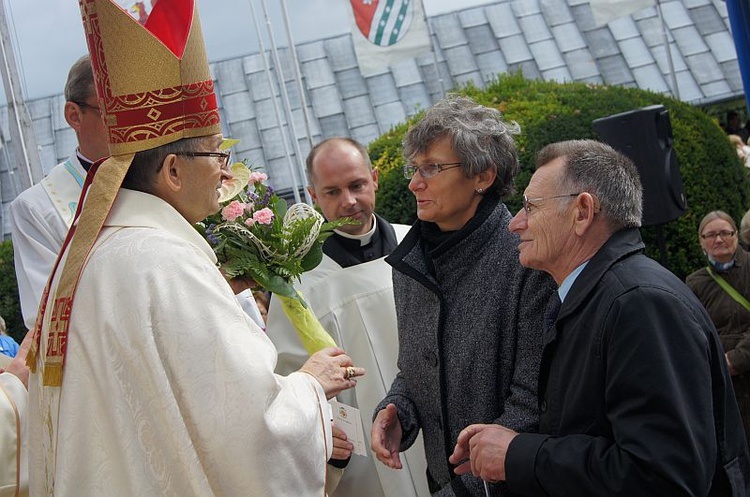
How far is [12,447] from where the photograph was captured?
138 inches


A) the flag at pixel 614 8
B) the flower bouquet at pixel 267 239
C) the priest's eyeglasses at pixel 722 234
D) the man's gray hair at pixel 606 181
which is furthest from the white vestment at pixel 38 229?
the flag at pixel 614 8

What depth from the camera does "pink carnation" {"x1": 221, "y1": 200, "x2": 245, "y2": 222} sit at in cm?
382

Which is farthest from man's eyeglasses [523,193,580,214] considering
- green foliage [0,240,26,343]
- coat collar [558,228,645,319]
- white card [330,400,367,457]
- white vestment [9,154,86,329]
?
green foliage [0,240,26,343]

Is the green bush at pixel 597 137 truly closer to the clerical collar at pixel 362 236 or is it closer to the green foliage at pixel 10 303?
the clerical collar at pixel 362 236

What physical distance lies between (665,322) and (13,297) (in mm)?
9124

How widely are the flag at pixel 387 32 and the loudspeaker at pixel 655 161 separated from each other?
21.4ft

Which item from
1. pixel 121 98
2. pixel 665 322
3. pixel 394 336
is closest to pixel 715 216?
pixel 394 336

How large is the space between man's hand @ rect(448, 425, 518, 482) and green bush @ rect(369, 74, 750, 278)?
4441 millimetres

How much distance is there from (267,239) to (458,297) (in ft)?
2.68

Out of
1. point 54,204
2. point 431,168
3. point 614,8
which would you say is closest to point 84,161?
point 54,204

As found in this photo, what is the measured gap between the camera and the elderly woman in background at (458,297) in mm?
3379

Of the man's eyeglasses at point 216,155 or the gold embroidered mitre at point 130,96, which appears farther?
the man's eyeglasses at point 216,155

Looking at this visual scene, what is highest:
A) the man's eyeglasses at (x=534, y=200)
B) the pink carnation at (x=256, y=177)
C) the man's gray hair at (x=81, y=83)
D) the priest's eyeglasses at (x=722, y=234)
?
the man's gray hair at (x=81, y=83)

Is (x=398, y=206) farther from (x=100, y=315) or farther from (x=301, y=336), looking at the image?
(x=100, y=315)
